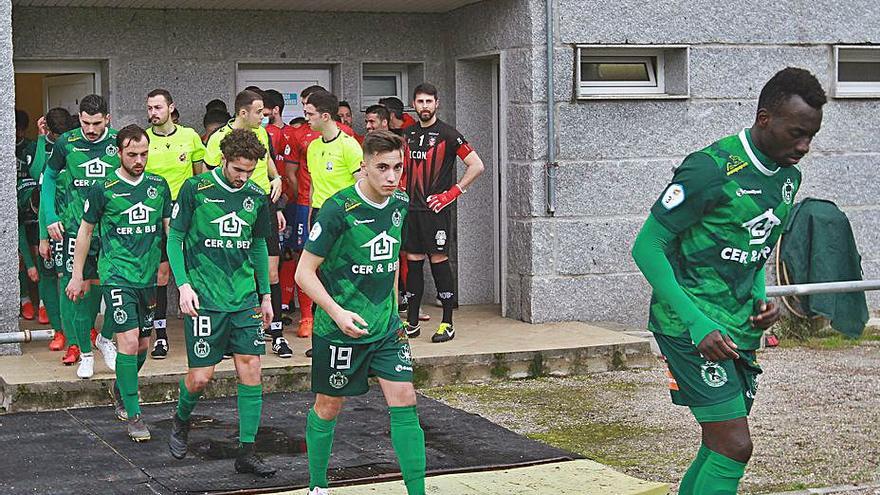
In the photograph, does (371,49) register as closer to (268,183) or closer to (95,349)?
(268,183)

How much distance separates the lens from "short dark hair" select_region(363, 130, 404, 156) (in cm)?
606

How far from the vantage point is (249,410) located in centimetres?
717

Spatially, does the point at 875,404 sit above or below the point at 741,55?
below

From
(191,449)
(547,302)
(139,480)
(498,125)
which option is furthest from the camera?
(498,125)

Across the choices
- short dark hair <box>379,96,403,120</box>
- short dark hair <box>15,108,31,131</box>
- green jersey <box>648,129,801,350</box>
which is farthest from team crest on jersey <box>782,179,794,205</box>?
short dark hair <box>15,108,31,131</box>

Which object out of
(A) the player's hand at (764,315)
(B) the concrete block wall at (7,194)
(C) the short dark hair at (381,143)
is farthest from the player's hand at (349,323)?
(B) the concrete block wall at (7,194)

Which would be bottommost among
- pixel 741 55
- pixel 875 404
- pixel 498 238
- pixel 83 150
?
pixel 875 404

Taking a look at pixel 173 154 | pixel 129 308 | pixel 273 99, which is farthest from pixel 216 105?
pixel 129 308

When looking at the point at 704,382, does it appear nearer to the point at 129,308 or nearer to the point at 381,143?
the point at 381,143

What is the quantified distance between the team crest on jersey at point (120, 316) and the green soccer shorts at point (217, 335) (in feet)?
2.90

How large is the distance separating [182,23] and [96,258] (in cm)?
339

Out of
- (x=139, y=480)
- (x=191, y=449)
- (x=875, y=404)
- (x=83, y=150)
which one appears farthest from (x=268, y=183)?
(x=875, y=404)

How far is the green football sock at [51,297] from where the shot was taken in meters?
10.8

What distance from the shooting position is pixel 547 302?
1138 centimetres
